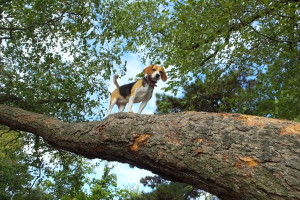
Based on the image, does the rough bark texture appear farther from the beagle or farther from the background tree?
the background tree

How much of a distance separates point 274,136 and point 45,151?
8.19m

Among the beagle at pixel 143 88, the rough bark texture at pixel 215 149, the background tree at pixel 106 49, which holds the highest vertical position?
the background tree at pixel 106 49

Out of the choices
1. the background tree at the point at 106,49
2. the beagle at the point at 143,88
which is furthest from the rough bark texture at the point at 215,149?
the background tree at the point at 106,49

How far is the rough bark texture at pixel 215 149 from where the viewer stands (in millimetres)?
2289

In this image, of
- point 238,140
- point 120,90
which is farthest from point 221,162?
point 120,90

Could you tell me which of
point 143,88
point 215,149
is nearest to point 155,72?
point 143,88

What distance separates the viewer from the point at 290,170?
2207 mm

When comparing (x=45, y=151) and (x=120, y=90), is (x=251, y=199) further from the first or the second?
(x=45, y=151)

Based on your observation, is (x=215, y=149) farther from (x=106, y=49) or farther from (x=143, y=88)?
(x=106, y=49)

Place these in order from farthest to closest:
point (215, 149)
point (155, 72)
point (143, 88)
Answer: point (143, 88), point (155, 72), point (215, 149)

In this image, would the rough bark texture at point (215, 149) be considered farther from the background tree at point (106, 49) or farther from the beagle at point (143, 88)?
the background tree at point (106, 49)

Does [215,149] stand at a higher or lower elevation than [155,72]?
lower

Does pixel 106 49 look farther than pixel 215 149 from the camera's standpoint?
Yes

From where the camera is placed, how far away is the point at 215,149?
2664 mm
